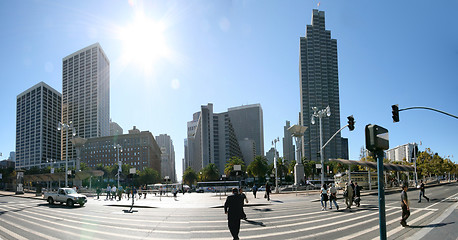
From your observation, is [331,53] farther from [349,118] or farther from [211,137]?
[349,118]

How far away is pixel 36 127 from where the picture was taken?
186m

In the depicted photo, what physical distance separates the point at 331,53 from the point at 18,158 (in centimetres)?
22792

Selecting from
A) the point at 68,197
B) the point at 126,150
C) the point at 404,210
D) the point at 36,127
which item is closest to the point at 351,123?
the point at 404,210

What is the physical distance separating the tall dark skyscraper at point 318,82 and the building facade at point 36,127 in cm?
17085

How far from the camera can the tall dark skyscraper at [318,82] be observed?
175750 millimetres

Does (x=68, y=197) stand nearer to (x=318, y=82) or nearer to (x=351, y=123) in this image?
(x=351, y=123)

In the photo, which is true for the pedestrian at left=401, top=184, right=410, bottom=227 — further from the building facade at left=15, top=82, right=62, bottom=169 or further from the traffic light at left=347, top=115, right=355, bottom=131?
the building facade at left=15, top=82, right=62, bottom=169

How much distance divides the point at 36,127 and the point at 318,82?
18826cm

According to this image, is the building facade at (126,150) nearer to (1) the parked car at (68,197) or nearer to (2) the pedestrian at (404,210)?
(1) the parked car at (68,197)

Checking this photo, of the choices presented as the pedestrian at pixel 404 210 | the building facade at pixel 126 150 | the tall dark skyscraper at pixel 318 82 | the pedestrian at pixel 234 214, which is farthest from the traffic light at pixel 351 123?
the tall dark skyscraper at pixel 318 82

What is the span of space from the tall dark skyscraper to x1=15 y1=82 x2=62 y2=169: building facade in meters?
171

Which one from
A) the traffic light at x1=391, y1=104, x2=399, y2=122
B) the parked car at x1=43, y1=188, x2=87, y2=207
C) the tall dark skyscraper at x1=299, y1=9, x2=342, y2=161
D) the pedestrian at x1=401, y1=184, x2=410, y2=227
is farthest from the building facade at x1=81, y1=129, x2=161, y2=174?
the pedestrian at x1=401, y1=184, x2=410, y2=227

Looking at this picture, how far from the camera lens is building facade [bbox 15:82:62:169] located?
18462 centimetres

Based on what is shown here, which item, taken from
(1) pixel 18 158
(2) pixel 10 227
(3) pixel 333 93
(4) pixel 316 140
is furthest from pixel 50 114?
(2) pixel 10 227
